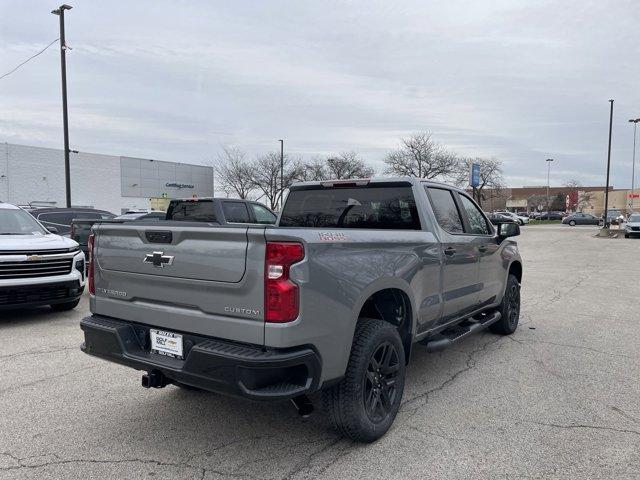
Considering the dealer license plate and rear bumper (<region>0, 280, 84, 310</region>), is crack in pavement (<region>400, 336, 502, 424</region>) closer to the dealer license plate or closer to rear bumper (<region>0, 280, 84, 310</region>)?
the dealer license plate

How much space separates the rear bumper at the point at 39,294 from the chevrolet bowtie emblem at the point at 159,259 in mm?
4463

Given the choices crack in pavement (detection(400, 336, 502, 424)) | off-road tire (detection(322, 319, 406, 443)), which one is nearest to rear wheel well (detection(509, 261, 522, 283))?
crack in pavement (detection(400, 336, 502, 424))

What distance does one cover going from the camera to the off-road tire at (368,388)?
322 cm

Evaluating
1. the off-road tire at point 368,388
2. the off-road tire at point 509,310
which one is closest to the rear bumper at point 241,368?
the off-road tire at point 368,388

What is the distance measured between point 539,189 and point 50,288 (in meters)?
137

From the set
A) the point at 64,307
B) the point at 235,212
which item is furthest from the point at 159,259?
the point at 235,212

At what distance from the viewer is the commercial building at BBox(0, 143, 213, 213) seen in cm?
4144

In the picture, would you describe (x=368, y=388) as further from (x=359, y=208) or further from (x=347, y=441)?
(x=359, y=208)

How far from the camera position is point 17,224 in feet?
26.3

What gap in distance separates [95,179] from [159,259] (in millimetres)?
49645

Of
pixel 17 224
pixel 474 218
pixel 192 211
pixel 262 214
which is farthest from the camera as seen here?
pixel 262 214

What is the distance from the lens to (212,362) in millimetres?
2852

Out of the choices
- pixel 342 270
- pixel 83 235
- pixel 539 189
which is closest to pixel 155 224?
pixel 342 270

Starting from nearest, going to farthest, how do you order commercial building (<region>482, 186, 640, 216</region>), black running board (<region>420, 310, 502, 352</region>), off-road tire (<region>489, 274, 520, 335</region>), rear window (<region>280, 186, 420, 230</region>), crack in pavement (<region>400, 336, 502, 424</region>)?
crack in pavement (<region>400, 336, 502, 424</region>) < black running board (<region>420, 310, 502, 352</region>) < rear window (<region>280, 186, 420, 230</region>) < off-road tire (<region>489, 274, 520, 335</region>) < commercial building (<region>482, 186, 640, 216</region>)
